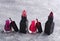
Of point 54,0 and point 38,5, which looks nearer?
point 38,5

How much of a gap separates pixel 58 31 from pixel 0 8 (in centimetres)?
61

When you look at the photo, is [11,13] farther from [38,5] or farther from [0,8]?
[38,5]

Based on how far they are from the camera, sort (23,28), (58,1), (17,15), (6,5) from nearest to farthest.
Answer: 1. (23,28)
2. (17,15)
3. (6,5)
4. (58,1)

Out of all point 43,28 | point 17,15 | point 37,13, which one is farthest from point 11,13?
point 43,28

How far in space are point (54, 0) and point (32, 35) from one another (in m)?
0.71

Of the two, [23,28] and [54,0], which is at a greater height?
[54,0]

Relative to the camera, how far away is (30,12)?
77.4 inches

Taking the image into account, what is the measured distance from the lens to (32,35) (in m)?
1.67

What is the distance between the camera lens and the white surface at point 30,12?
1636mm

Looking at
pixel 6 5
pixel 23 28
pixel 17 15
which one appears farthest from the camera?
pixel 6 5

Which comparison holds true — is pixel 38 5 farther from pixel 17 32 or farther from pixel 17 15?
pixel 17 32

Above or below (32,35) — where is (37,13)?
above

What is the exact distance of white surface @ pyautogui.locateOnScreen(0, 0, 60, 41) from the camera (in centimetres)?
164

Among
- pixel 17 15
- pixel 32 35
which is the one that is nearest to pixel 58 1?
pixel 17 15
